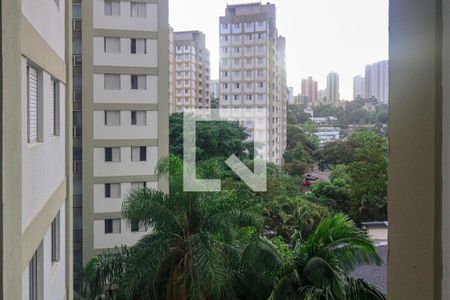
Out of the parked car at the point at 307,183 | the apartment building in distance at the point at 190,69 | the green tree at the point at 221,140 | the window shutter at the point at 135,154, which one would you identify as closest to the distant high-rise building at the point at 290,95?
the parked car at the point at 307,183

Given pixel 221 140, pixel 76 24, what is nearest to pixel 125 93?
pixel 76 24

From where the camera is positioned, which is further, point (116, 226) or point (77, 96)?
point (116, 226)

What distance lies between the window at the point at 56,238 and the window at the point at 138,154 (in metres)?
5.74

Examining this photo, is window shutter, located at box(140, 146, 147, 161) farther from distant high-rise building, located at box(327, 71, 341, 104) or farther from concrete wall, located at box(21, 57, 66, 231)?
concrete wall, located at box(21, 57, 66, 231)

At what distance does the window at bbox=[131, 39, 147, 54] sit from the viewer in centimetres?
922

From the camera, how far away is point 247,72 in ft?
36.9

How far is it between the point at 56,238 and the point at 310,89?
761 cm

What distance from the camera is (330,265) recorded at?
3236 mm

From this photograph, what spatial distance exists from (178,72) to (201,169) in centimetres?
965

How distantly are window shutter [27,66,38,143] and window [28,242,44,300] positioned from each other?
71 centimetres

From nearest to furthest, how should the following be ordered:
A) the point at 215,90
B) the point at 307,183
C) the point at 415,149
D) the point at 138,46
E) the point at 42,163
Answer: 1. the point at 415,149
2. the point at 42,163
3. the point at 138,46
4. the point at 307,183
5. the point at 215,90

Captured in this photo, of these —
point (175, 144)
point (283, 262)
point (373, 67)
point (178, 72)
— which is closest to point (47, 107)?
point (283, 262)

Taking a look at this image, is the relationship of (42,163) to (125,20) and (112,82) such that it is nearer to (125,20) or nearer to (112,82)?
(112,82)

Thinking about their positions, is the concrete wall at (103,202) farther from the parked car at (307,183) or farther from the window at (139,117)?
the parked car at (307,183)
